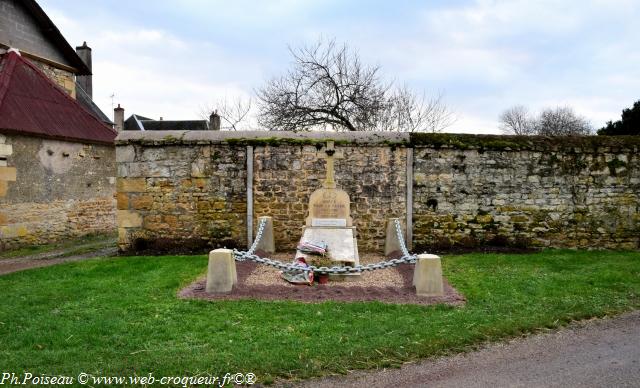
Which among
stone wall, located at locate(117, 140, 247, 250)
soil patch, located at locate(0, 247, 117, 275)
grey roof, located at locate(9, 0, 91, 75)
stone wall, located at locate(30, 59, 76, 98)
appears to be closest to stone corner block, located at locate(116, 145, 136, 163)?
stone wall, located at locate(117, 140, 247, 250)

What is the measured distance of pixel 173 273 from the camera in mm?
7879

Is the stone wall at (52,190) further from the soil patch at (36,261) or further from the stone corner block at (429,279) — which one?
the stone corner block at (429,279)

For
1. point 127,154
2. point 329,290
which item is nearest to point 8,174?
point 127,154

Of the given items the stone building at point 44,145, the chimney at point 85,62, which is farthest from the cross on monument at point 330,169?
the chimney at point 85,62

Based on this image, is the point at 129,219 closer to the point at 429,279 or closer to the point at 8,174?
the point at 8,174

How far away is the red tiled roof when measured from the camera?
12.2 meters

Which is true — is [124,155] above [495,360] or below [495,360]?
above

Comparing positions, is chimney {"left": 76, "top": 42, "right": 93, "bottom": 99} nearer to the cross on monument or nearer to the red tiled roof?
the red tiled roof

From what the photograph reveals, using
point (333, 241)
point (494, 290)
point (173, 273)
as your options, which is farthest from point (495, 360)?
point (173, 273)

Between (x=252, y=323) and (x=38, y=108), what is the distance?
11.4 metres

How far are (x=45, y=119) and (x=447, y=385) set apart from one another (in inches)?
523

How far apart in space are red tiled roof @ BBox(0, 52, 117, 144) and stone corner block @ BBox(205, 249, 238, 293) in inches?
322

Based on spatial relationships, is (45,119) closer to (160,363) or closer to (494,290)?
(160,363)

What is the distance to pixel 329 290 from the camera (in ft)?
22.2
